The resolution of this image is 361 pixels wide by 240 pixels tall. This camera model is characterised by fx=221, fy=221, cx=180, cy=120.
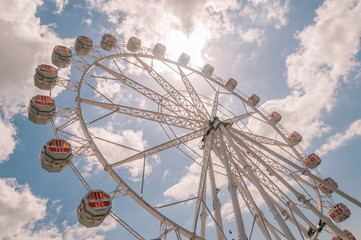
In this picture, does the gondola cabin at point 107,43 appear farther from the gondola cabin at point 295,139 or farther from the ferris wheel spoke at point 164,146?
the gondola cabin at point 295,139

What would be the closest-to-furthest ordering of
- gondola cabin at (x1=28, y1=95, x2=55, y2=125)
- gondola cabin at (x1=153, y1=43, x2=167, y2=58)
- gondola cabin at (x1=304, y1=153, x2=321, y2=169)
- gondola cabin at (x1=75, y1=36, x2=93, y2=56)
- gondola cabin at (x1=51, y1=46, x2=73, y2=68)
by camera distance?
1. gondola cabin at (x1=28, y1=95, x2=55, y2=125)
2. gondola cabin at (x1=51, y1=46, x2=73, y2=68)
3. gondola cabin at (x1=75, y1=36, x2=93, y2=56)
4. gondola cabin at (x1=153, y1=43, x2=167, y2=58)
5. gondola cabin at (x1=304, y1=153, x2=321, y2=169)

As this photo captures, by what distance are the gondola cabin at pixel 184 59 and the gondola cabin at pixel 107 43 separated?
19.7ft

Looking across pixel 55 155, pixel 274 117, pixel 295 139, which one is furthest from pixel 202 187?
pixel 295 139

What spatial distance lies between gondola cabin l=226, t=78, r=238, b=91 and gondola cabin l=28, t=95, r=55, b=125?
15.5m

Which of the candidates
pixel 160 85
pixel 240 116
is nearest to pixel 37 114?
pixel 160 85

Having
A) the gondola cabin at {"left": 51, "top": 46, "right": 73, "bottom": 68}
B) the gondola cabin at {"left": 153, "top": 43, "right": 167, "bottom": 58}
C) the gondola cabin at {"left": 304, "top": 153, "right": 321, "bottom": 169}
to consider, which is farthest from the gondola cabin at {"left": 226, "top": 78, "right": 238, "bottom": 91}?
the gondola cabin at {"left": 51, "top": 46, "right": 73, "bottom": 68}

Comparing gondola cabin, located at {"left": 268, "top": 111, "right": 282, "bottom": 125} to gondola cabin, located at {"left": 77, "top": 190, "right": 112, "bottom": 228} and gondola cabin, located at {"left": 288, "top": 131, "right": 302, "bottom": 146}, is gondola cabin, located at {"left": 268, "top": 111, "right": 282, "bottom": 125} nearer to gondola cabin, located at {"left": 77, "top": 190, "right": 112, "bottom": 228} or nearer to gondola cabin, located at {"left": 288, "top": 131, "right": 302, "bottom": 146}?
gondola cabin, located at {"left": 288, "top": 131, "right": 302, "bottom": 146}

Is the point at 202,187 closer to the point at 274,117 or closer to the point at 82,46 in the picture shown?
the point at 82,46

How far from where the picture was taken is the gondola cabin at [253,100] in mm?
22109

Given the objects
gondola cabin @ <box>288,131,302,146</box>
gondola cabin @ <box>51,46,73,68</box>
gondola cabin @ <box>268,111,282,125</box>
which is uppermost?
gondola cabin @ <box>51,46,73,68</box>

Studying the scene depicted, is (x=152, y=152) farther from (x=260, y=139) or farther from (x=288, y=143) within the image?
(x=288, y=143)

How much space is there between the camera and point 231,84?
72.2 feet

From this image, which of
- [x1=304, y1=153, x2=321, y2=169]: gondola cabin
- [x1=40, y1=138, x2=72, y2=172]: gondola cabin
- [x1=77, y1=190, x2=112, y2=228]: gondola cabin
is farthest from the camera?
[x1=304, y1=153, x2=321, y2=169]: gondola cabin

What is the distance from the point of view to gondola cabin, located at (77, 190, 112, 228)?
29.4ft
